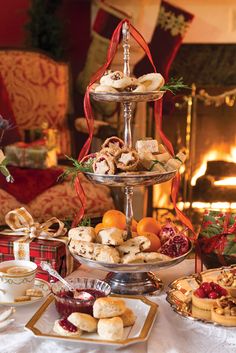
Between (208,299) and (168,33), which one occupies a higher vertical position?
(168,33)

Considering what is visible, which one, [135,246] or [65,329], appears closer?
[65,329]

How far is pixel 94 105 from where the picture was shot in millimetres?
4188

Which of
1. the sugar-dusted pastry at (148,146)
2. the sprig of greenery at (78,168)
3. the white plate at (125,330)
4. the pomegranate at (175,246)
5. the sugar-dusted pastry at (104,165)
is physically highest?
the sugar-dusted pastry at (148,146)

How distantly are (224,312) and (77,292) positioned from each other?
13.1 inches

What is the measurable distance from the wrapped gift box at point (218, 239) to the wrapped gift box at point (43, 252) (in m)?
0.37

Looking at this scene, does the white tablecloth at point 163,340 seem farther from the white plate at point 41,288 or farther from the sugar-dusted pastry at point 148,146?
the sugar-dusted pastry at point 148,146

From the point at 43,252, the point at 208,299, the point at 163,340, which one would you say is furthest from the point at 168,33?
the point at 163,340

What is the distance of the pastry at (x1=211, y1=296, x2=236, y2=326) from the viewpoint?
1.32 meters

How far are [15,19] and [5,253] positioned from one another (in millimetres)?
2792

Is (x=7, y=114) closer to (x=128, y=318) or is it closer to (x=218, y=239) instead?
(x=218, y=239)

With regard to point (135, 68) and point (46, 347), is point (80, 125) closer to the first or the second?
point (135, 68)

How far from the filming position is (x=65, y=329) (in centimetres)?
128

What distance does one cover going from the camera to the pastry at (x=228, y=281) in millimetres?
1419

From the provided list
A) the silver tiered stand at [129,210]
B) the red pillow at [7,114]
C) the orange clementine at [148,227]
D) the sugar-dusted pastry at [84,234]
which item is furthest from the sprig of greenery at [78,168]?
the red pillow at [7,114]
